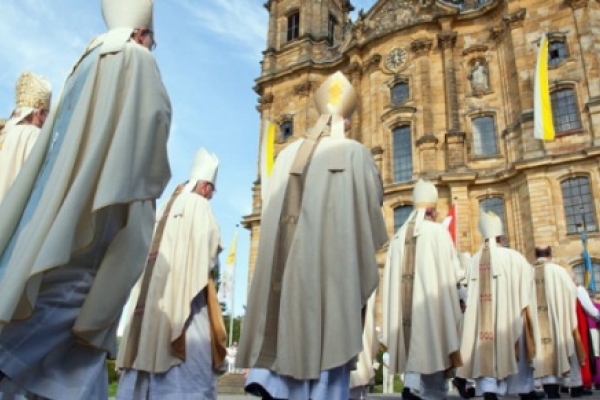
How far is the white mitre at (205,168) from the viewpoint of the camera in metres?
5.82

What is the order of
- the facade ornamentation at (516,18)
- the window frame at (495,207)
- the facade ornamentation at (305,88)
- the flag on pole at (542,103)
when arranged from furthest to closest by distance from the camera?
the facade ornamentation at (305,88), the facade ornamentation at (516,18), the window frame at (495,207), the flag on pole at (542,103)

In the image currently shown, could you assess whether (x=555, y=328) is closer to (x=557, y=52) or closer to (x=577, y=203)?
(x=577, y=203)

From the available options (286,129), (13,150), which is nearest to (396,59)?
(286,129)

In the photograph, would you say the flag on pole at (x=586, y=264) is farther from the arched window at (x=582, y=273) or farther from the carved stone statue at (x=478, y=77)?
the carved stone statue at (x=478, y=77)

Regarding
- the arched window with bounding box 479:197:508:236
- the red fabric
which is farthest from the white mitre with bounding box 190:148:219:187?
the arched window with bounding box 479:197:508:236

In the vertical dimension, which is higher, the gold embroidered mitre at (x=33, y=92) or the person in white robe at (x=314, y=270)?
the gold embroidered mitre at (x=33, y=92)

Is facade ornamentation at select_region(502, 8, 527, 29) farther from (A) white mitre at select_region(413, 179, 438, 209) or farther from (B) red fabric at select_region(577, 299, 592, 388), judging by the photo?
(A) white mitre at select_region(413, 179, 438, 209)

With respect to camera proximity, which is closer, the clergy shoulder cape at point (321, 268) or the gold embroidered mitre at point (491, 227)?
the clergy shoulder cape at point (321, 268)

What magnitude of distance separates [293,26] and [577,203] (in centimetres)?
1910

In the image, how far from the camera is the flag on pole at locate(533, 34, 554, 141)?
19439mm

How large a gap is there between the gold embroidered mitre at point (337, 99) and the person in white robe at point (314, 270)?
5.8 inches

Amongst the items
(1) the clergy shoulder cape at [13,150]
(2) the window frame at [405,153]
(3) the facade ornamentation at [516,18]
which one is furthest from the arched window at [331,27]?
(1) the clergy shoulder cape at [13,150]

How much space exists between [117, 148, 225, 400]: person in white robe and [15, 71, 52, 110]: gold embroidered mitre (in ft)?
5.34

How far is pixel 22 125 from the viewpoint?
209 inches
